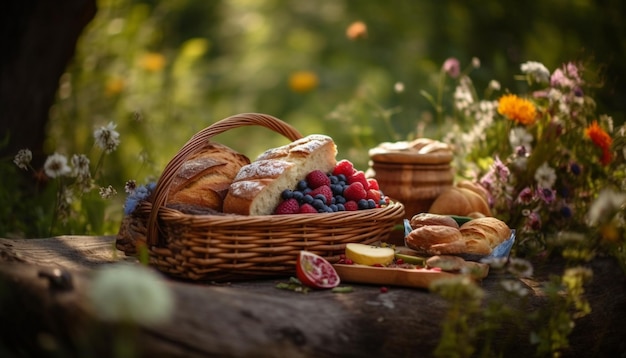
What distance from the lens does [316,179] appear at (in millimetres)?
2729

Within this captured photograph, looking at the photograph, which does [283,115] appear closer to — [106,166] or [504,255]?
[106,166]

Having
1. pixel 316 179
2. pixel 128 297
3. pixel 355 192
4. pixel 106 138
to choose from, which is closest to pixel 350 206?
pixel 355 192

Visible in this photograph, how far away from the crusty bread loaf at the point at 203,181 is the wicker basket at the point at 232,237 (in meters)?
0.13

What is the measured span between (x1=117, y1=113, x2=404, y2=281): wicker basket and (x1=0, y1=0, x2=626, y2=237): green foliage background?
934 mm

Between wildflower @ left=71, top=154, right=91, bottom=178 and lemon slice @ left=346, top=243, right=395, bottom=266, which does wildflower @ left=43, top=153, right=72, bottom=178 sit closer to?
wildflower @ left=71, top=154, right=91, bottom=178

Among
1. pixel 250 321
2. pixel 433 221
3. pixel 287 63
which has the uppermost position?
pixel 287 63

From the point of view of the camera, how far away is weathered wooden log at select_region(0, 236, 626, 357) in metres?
1.64

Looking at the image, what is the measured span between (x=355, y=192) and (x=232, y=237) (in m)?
0.60

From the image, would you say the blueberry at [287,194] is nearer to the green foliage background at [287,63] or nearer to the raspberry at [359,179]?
the raspberry at [359,179]

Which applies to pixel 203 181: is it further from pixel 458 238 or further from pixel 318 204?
pixel 458 238

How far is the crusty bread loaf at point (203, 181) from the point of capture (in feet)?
8.70

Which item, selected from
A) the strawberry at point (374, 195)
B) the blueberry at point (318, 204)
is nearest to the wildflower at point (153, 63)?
the strawberry at point (374, 195)

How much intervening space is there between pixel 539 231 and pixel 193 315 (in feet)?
6.51

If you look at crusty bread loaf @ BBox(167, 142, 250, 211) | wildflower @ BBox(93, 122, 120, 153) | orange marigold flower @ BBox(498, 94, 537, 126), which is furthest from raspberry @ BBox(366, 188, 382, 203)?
wildflower @ BBox(93, 122, 120, 153)
